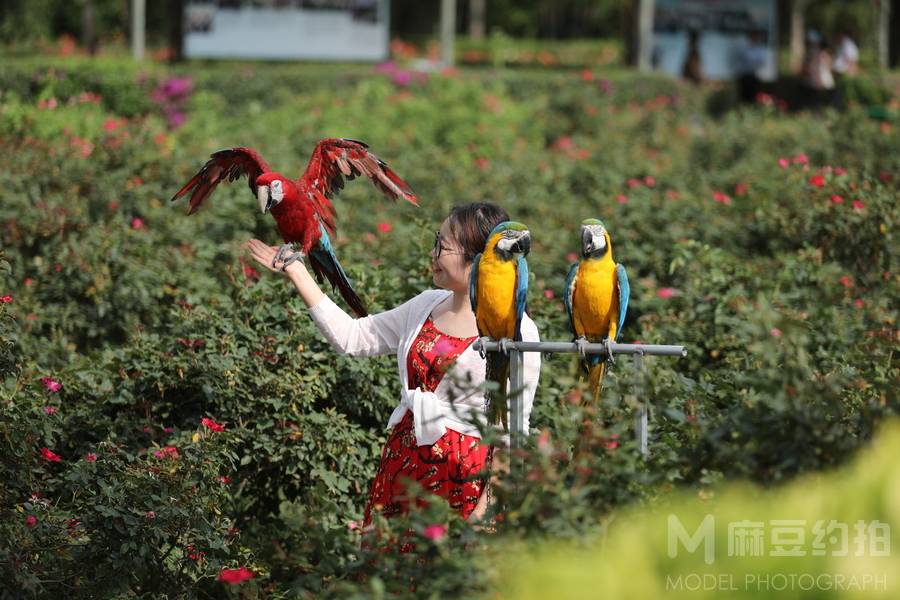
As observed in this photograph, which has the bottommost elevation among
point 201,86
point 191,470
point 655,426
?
point 191,470

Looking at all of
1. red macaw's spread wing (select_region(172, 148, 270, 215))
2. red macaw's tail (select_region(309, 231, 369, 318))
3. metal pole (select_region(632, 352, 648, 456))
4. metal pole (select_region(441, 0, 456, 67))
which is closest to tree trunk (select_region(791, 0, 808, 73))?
metal pole (select_region(441, 0, 456, 67))

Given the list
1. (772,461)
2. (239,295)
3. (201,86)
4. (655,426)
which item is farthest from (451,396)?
(201,86)

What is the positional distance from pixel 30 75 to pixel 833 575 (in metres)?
14.9

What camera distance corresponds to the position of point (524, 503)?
2.55m

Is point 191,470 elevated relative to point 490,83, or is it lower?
lower

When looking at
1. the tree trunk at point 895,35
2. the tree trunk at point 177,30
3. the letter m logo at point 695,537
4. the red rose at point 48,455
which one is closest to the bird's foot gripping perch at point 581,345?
the letter m logo at point 695,537

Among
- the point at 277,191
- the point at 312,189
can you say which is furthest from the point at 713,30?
the point at 277,191

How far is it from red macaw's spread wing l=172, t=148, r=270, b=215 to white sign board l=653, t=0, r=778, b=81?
17.4 m

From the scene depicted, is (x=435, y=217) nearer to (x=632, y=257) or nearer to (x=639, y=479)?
(x=632, y=257)

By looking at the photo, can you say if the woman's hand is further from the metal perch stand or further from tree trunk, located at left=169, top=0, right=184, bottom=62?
tree trunk, located at left=169, top=0, right=184, bottom=62

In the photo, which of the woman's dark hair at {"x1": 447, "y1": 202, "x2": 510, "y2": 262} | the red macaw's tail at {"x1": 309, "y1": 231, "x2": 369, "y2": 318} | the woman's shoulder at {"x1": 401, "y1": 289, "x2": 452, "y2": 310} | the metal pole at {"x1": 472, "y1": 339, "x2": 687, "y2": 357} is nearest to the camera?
the metal pole at {"x1": 472, "y1": 339, "x2": 687, "y2": 357}

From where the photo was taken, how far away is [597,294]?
129 inches

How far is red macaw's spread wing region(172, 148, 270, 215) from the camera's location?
381 centimetres

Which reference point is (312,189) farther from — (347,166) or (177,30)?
(177,30)
